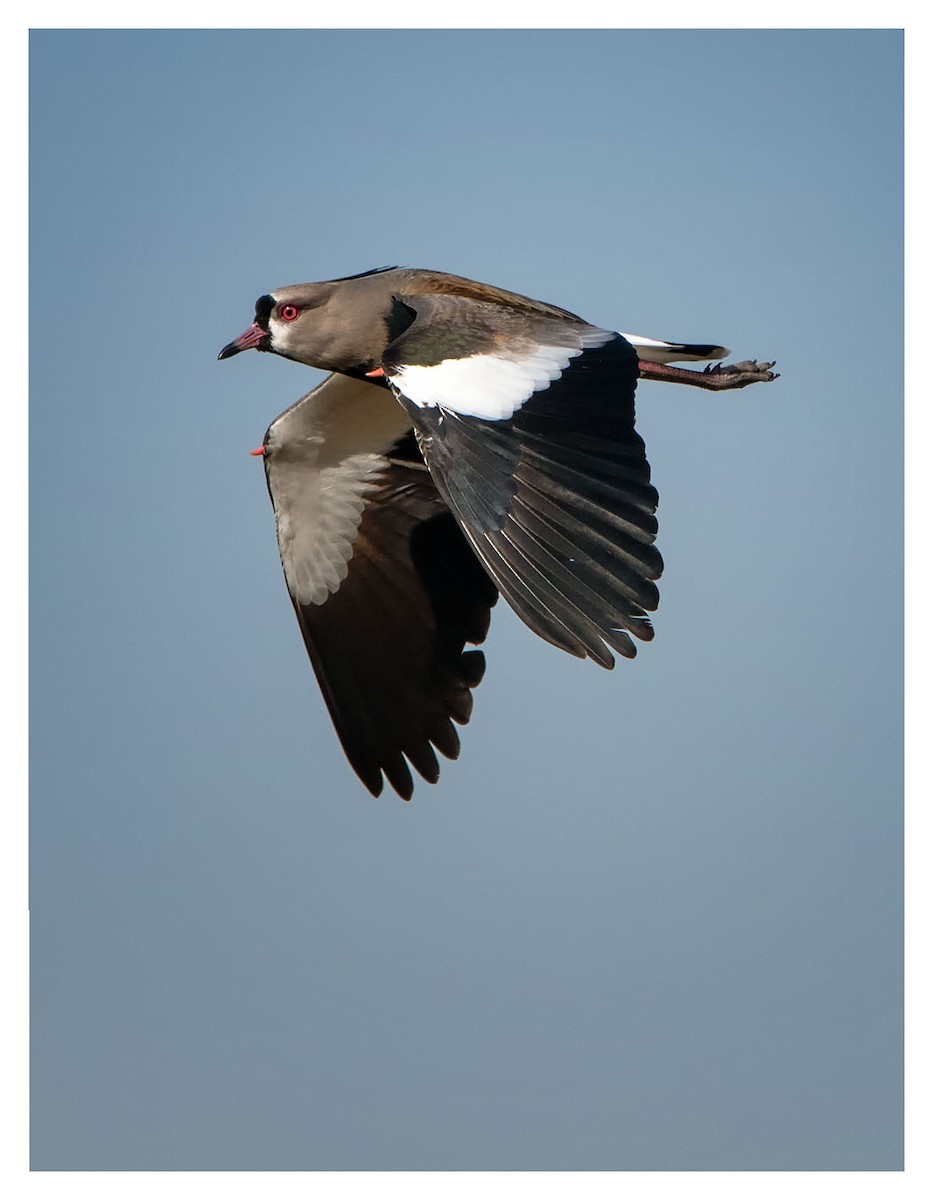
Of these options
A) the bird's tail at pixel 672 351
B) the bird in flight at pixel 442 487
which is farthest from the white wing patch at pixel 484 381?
the bird's tail at pixel 672 351

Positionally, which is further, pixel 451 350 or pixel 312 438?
pixel 312 438

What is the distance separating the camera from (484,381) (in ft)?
28.9

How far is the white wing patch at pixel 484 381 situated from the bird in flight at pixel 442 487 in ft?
0.04

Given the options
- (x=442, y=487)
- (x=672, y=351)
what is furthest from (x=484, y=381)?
(x=672, y=351)

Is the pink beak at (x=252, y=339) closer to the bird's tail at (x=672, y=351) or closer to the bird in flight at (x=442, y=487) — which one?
the bird in flight at (x=442, y=487)

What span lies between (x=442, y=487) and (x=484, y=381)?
2.70ft

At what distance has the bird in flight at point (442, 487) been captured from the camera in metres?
8.03

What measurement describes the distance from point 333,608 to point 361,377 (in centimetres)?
168

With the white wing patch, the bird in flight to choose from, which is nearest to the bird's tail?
the bird in flight

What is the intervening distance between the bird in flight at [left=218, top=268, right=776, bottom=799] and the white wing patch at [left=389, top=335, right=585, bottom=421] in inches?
0.4

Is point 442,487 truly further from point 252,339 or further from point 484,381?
point 252,339

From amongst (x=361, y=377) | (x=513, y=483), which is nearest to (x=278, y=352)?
(x=361, y=377)

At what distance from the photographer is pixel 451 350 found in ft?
29.8

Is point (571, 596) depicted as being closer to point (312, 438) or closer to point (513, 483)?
point (513, 483)
